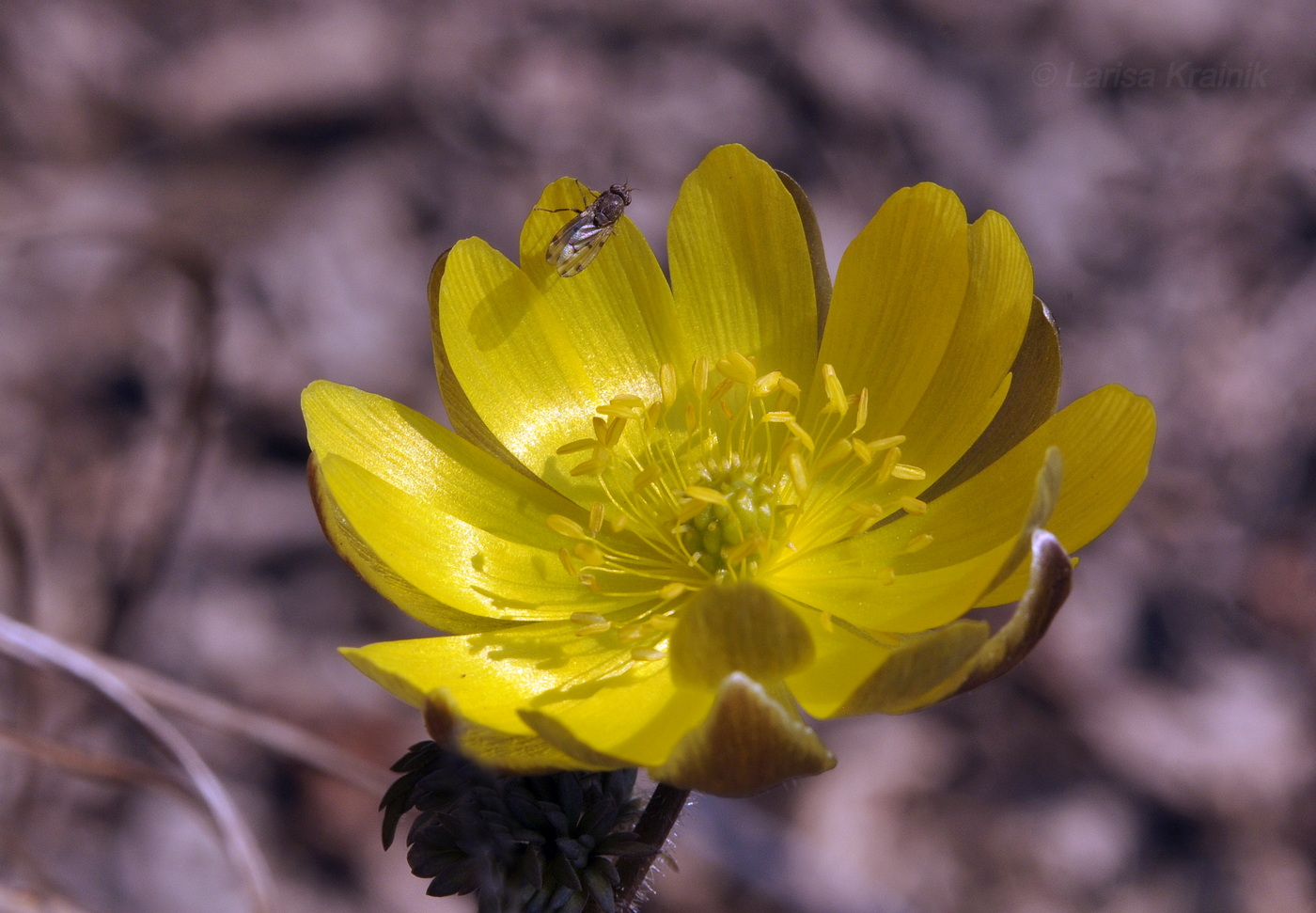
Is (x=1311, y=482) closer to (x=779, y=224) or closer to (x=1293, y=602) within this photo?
(x=1293, y=602)

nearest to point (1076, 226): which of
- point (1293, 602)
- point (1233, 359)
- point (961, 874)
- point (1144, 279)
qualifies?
point (1144, 279)

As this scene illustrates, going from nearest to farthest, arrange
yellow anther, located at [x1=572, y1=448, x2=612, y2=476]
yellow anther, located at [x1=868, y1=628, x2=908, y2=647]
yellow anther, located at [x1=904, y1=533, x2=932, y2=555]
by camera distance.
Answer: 1. yellow anther, located at [x1=868, y1=628, x2=908, y2=647]
2. yellow anther, located at [x1=904, y1=533, x2=932, y2=555]
3. yellow anther, located at [x1=572, y1=448, x2=612, y2=476]

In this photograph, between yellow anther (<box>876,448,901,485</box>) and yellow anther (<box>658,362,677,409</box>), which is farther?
yellow anther (<box>658,362,677,409</box>)

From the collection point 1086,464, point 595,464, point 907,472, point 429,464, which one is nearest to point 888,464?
point 907,472

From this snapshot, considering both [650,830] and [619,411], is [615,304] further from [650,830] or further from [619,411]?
[650,830]

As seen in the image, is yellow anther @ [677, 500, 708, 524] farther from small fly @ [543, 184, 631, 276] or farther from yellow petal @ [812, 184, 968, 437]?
small fly @ [543, 184, 631, 276]

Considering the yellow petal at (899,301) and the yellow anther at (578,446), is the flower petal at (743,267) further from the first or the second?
the yellow anther at (578,446)

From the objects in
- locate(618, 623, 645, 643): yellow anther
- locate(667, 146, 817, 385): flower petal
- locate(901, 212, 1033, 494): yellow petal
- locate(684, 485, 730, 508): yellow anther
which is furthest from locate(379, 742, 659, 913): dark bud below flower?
locate(667, 146, 817, 385): flower petal

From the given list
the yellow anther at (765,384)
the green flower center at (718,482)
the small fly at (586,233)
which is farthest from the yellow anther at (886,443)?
the small fly at (586,233)
